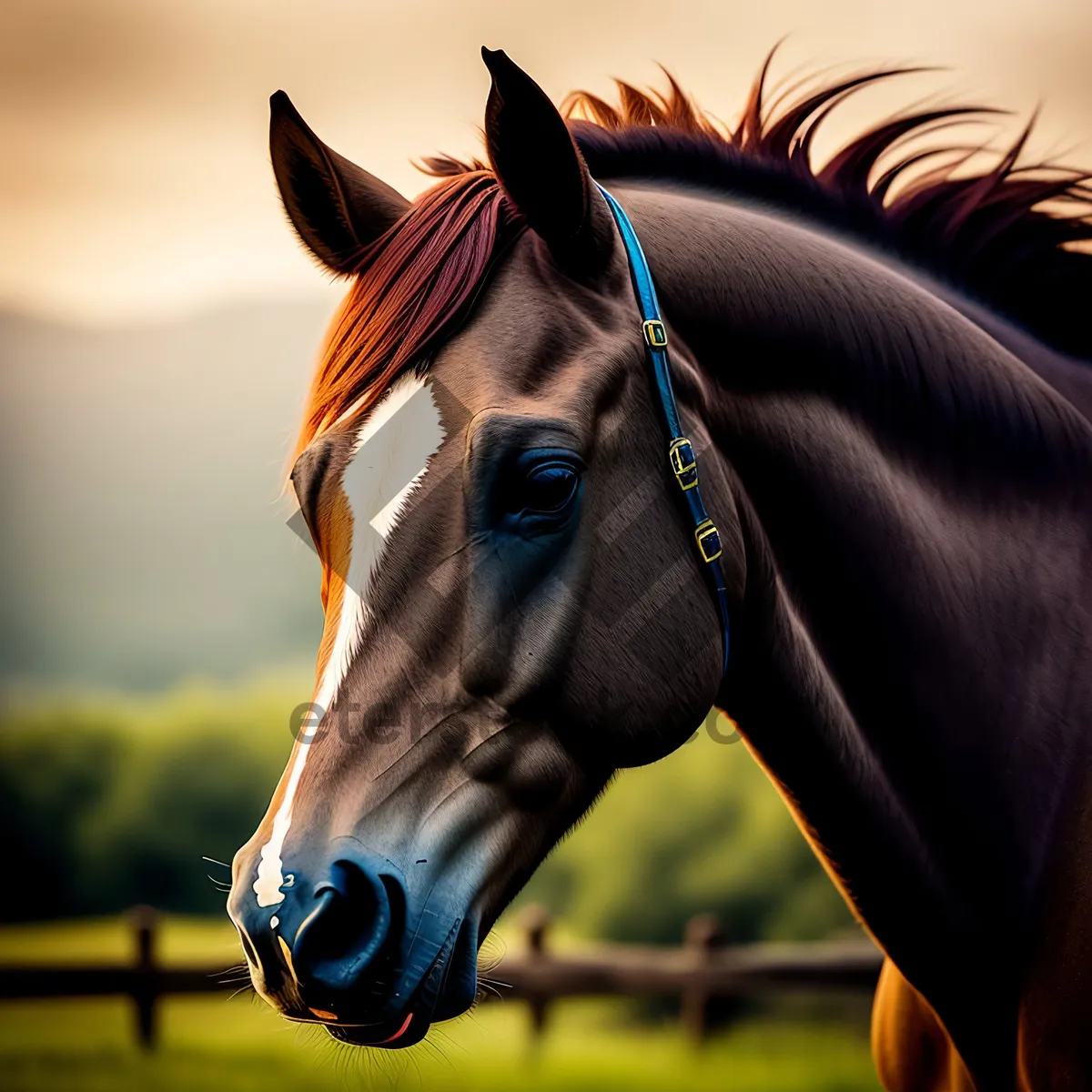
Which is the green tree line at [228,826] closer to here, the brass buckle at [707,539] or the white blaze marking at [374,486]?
the brass buckle at [707,539]

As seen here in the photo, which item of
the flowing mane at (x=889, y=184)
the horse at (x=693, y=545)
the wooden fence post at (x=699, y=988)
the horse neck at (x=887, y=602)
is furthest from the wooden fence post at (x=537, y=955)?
the flowing mane at (x=889, y=184)

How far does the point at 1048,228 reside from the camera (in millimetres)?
1755

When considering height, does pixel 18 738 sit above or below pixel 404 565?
below

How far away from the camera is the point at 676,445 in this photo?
1.30 m

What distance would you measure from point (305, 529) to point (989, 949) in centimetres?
114

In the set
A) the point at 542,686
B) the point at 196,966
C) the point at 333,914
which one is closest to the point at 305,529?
the point at 542,686

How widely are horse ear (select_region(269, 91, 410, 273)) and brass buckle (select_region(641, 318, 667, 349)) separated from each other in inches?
17.3

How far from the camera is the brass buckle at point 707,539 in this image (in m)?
1.31

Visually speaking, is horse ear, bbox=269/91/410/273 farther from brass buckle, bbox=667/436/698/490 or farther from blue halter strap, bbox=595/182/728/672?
brass buckle, bbox=667/436/698/490

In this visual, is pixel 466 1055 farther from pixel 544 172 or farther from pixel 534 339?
pixel 544 172

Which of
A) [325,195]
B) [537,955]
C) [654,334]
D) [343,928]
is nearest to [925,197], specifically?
[654,334]

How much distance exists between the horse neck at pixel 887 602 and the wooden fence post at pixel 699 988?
13.0ft

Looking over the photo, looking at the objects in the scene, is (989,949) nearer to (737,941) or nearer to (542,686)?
(542,686)

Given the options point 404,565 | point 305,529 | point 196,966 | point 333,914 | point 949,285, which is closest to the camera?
point 333,914
